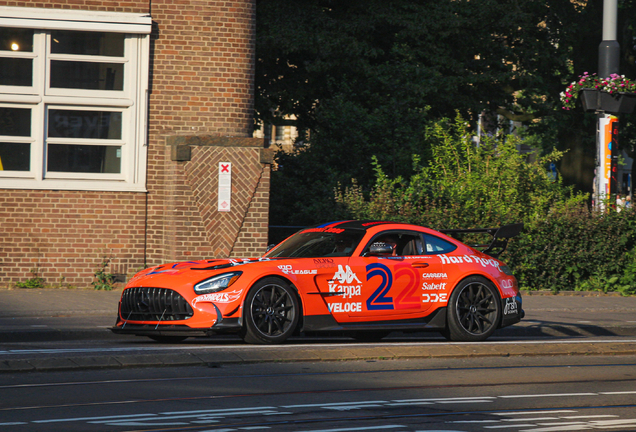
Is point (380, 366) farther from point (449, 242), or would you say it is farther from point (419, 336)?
point (419, 336)

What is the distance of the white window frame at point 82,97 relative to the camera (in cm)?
1616

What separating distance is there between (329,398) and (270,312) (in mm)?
2923

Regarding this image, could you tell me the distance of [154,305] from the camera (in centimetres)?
995

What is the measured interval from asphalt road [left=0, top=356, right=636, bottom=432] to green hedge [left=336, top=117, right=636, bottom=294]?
28.4ft

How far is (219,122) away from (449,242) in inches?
272

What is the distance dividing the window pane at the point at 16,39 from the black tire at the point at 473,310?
9.34m

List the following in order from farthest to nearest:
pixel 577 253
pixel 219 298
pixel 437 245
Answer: pixel 577 253, pixel 437 245, pixel 219 298

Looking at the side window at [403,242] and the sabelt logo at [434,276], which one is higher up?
the side window at [403,242]

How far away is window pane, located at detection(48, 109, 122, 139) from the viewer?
54.1 feet

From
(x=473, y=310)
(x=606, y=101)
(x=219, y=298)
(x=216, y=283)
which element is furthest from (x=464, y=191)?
(x=219, y=298)

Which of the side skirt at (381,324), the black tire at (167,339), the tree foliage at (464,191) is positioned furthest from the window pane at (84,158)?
the side skirt at (381,324)

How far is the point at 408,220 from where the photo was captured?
1775cm

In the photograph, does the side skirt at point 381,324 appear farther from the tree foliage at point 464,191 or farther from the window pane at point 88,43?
the window pane at point 88,43

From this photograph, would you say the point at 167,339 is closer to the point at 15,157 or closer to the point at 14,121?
the point at 15,157
